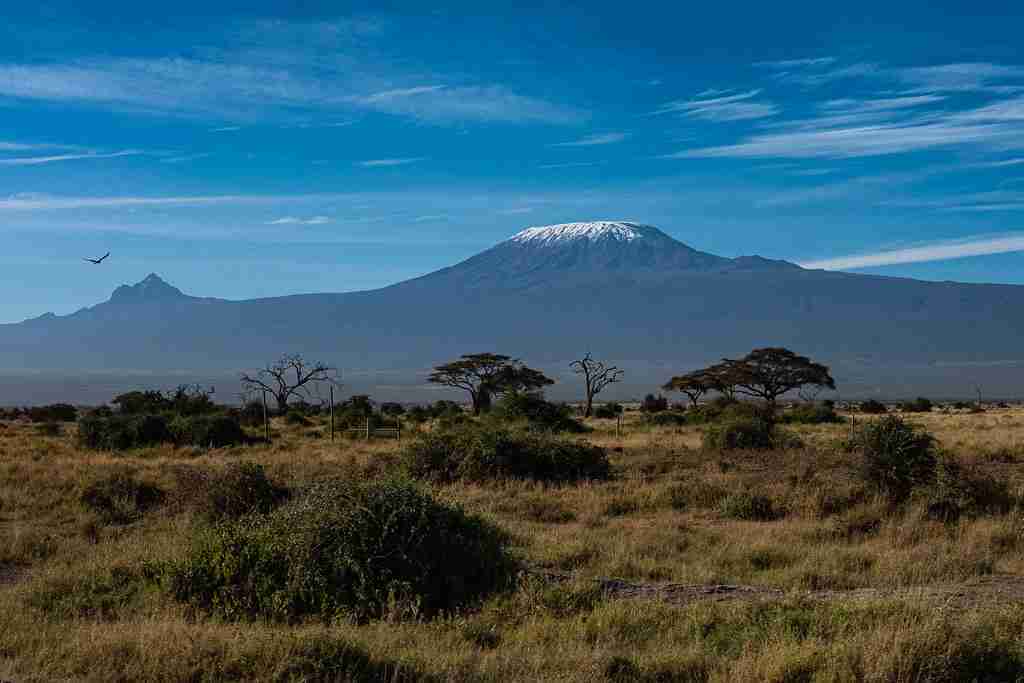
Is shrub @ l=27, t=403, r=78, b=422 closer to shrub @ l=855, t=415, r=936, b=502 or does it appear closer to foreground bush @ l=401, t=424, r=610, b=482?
foreground bush @ l=401, t=424, r=610, b=482

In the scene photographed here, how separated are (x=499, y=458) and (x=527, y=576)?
11.5 metres

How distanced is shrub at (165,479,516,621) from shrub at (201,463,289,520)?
4.50m

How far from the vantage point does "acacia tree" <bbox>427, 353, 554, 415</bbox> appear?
7175cm

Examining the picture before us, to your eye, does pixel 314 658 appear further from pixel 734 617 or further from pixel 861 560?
pixel 861 560

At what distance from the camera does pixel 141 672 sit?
7.63 meters

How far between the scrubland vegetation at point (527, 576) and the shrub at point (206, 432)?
15679 millimetres

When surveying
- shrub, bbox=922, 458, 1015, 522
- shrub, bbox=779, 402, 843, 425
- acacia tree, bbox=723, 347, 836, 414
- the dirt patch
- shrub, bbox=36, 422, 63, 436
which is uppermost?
acacia tree, bbox=723, 347, 836, 414

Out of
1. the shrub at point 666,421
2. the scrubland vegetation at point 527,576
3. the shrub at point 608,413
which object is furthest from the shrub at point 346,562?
the shrub at point 608,413

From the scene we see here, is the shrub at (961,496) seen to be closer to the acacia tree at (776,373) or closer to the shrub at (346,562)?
the shrub at (346,562)

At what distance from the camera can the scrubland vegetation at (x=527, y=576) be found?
7734 millimetres

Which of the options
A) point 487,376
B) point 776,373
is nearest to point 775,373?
point 776,373

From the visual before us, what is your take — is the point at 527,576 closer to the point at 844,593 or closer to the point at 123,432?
the point at 844,593

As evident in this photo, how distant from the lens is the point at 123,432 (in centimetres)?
3644

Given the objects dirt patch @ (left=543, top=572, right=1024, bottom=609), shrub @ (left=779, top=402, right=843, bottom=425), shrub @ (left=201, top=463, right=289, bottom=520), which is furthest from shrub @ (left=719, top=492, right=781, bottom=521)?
shrub @ (left=779, top=402, right=843, bottom=425)
